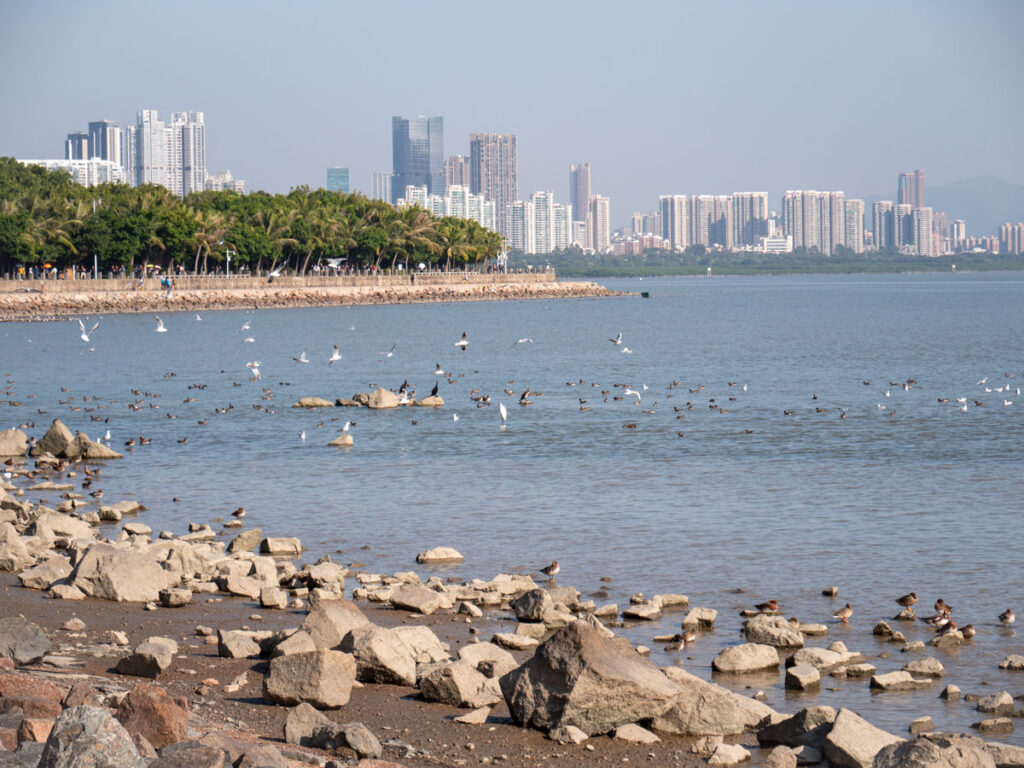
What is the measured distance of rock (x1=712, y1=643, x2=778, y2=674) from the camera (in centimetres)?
1255

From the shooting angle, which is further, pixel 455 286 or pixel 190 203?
pixel 455 286

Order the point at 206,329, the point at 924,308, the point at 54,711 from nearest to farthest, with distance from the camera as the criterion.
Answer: the point at 54,711 → the point at 206,329 → the point at 924,308

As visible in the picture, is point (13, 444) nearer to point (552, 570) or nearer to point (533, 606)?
point (552, 570)

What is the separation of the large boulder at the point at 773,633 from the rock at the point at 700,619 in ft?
2.34

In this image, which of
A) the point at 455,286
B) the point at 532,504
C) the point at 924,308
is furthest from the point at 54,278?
the point at 532,504

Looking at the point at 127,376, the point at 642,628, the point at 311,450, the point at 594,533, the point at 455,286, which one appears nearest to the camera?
the point at 642,628

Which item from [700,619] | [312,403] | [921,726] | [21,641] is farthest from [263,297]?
[921,726]

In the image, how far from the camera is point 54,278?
107 m

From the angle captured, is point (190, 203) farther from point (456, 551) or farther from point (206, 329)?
point (456, 551)

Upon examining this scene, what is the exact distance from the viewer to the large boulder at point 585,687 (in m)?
10.3

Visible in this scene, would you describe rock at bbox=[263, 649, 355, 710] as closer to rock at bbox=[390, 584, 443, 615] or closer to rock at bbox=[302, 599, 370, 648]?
rock at bbox=[302, 599, 370, 648]

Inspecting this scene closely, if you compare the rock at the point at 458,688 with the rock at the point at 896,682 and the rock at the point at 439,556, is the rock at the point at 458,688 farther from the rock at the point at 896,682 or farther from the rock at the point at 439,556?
the rock at the point at 439,556

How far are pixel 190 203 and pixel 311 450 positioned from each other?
347 feet

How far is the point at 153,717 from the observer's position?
889cm
